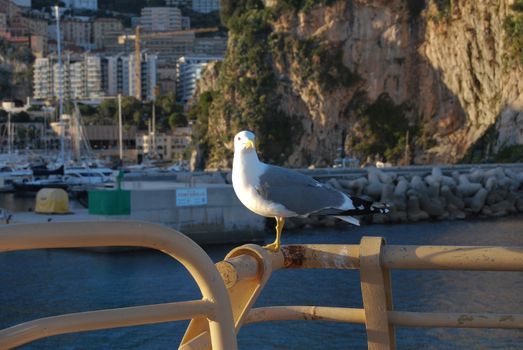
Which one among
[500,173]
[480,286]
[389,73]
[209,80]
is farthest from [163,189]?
[209,80]

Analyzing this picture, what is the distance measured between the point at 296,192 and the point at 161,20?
173444 millimetres

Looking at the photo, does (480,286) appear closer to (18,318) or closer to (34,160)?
(18,318)

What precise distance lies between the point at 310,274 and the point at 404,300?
3.61 meters

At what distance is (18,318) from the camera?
698 inches

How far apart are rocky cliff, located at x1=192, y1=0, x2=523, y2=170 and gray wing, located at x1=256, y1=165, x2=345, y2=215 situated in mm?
52577

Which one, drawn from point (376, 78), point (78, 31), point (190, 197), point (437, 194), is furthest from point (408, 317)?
point (78, 31)

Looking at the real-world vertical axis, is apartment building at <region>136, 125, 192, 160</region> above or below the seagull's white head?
below

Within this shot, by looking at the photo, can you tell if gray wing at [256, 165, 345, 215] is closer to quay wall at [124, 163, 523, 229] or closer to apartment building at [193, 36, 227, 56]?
quay wall at [124, 163, 523, 229]

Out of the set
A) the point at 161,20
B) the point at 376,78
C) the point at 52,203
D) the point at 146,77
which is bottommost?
the point at 146,77

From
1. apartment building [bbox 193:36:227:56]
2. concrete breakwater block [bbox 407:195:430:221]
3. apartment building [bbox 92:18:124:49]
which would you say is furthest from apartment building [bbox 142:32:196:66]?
concrete breakwater block [bbox 407:195:430:221]

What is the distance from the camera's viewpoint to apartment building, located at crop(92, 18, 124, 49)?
175625 millimetres

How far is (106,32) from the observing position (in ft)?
584

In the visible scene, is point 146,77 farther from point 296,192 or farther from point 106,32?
point 296,192

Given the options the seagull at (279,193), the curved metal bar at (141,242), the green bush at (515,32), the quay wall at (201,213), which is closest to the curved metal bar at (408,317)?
the seagull at (279,193)
